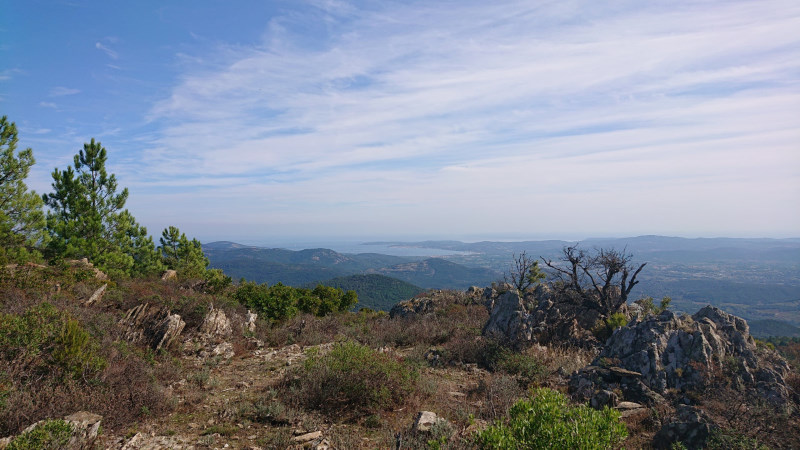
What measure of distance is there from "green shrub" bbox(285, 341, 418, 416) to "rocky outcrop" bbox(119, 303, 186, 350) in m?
4.68

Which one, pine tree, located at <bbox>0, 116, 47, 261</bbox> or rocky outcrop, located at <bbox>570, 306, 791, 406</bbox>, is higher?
pine tree, located at <bbox>0, 116, 47, 261</bbox>

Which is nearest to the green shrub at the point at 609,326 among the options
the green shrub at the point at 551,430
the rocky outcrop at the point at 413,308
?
the rocky outcrop at the point at 413,308

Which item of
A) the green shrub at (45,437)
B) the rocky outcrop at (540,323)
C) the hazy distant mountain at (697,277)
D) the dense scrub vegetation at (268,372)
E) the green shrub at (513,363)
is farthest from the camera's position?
the hazy distant mountain at (697,277)

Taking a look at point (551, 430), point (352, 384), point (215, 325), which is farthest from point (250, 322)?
point (551, 430)

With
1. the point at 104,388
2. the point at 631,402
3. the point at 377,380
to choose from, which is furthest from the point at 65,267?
the point at 631,402

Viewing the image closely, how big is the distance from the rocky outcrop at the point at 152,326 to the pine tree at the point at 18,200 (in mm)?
9731

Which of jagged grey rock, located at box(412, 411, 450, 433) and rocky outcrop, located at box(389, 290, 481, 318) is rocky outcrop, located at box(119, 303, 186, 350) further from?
rocky outcrop, located at box(389, 290, 481, 318)

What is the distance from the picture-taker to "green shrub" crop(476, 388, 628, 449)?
3.74 metres

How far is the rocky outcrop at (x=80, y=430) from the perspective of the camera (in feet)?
16.3

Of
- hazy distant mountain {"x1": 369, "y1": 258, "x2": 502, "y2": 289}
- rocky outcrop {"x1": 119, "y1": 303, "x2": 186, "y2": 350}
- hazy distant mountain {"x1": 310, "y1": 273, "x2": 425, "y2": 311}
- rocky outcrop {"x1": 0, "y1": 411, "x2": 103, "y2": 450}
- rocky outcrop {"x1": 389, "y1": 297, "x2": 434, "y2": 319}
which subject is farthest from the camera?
hazy distant mountain {"x1": 369, "y1": 258, "x2": 502, "y2": 289}

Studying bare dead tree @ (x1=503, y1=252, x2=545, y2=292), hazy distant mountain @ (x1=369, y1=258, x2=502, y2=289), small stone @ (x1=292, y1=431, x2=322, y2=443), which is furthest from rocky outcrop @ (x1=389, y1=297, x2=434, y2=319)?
hazy distant mountain @ (x1=369, y1=258, x2=502, y2=289)

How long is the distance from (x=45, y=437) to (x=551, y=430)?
248 inches

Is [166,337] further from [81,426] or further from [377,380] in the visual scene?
[377,380]

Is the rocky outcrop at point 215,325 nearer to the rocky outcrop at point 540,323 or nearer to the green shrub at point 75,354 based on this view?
the green shrub at point 75,354
